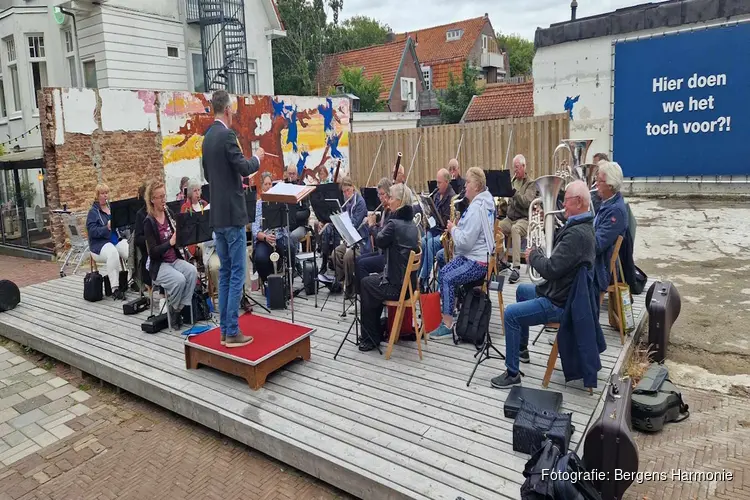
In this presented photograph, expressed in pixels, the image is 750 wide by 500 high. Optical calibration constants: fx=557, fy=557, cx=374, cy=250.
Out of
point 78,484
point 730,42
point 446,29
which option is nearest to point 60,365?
point 78,484

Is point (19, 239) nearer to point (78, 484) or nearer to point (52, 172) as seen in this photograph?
point (52, 172)

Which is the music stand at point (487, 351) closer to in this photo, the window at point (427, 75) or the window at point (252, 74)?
the window at point (252, 74)

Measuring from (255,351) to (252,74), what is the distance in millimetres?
15949

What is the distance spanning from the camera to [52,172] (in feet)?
33.8

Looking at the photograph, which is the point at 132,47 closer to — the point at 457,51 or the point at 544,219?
the point at 544,219

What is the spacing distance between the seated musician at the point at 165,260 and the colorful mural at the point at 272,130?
644 centimetres

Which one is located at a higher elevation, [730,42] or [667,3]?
[667,3]

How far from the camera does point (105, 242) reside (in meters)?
7.57

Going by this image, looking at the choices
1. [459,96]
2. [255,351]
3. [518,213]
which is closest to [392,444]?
[255,351]

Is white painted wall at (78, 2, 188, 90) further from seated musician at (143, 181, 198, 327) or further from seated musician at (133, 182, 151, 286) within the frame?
seated musician at (143, 181, 198, 327)

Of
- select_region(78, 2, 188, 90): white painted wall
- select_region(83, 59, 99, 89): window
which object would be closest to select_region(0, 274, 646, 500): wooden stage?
select_region(78, 2, 188, 90): white painted wall

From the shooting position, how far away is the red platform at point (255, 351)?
454 centimetres

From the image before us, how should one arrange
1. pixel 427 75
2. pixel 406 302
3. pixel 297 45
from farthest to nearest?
pixel 427 75 → pixel 297 45 → pixel 406 302

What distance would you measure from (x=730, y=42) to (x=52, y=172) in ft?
49.7
